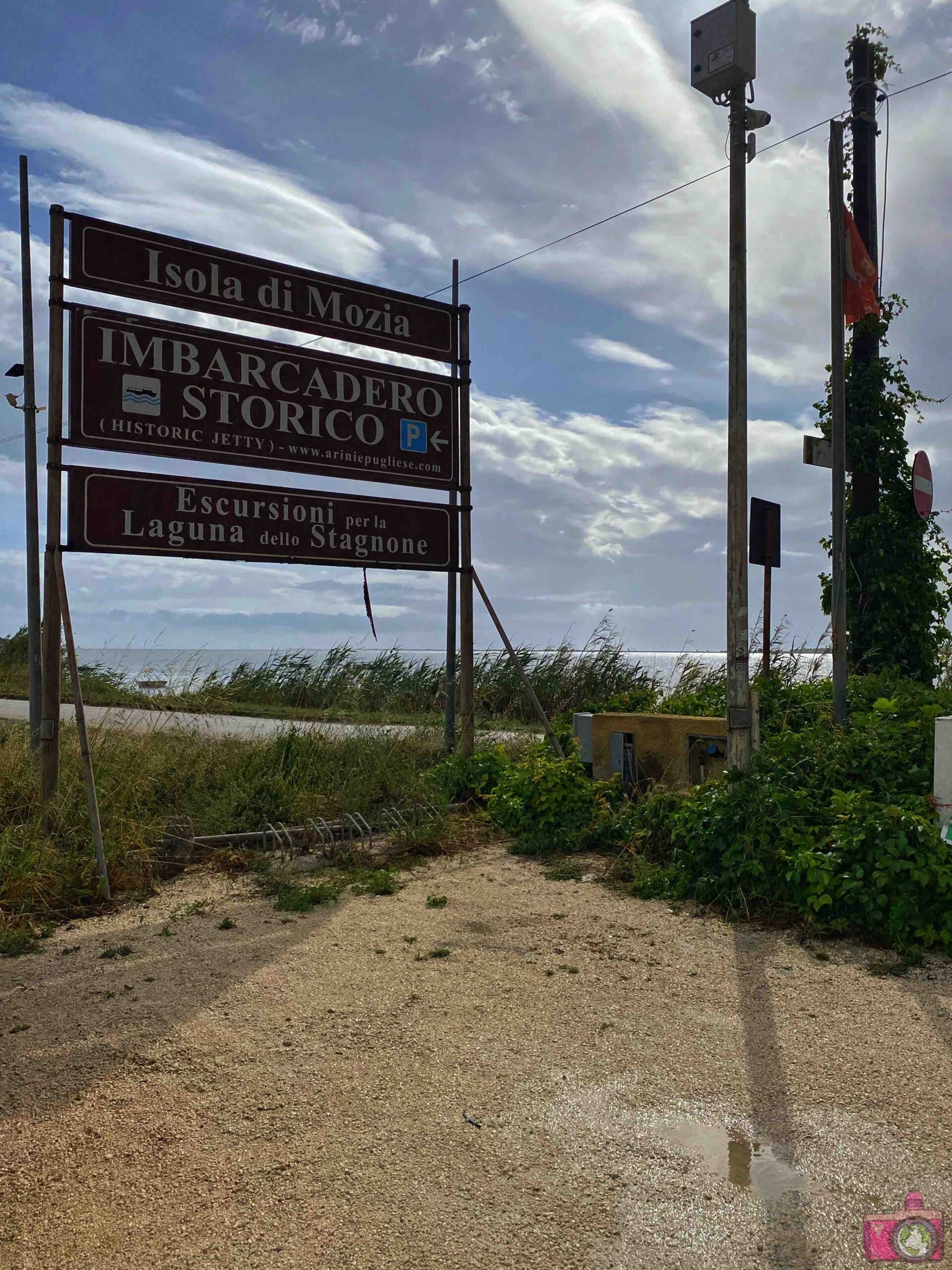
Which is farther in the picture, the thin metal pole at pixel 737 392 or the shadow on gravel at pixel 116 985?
the thin metal pole at pixel 737 392

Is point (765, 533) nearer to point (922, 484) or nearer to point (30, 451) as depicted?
point (922, 484)

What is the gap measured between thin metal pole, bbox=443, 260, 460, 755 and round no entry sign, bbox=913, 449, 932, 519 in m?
4.63

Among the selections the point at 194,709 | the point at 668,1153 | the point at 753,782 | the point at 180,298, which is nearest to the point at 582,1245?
the point at 668,1153

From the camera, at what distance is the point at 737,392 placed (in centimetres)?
675

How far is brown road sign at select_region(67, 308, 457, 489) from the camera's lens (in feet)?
23.0

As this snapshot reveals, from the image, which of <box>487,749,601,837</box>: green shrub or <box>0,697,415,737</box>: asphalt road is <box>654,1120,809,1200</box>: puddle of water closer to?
<box>487,749,601,837</box>: green shrub

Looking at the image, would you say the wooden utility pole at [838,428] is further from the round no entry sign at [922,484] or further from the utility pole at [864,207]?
the utility pole at [864,207]

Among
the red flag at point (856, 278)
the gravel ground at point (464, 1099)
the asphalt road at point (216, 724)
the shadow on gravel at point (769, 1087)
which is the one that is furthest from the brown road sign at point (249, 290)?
the shadow on gravel at point (769, 1087)

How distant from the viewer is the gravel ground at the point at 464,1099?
8.34ft

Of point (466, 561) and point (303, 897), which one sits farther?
point (466, 561)

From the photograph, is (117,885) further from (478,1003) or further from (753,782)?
(753,782)

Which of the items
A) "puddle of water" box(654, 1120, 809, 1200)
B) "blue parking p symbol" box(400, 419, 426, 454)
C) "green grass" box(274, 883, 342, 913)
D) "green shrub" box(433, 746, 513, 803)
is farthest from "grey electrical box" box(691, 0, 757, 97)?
"puddle of water" box(654, 1120, 809, 1200)

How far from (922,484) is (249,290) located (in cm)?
685

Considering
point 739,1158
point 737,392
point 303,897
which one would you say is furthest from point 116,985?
point 737,392
